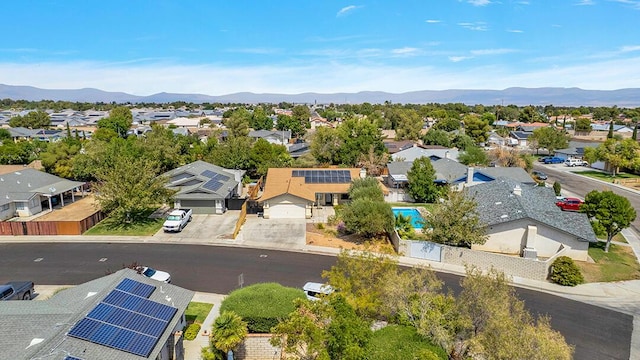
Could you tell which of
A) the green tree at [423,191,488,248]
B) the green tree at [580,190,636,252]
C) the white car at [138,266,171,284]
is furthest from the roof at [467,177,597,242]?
the white car at [138,266,171,284]

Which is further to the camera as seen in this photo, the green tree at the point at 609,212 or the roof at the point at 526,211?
the green tree at the point at 609,212

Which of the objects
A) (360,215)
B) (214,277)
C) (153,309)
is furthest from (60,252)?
(360,215)

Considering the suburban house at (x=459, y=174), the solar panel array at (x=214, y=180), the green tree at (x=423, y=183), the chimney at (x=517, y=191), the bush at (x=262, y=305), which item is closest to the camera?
the bush at (x=262, y=305)

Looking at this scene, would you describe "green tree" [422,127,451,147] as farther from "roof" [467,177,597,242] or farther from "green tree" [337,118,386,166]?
"roof" [467,177,597,242]

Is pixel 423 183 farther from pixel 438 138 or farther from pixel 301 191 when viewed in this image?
pixel 438 138

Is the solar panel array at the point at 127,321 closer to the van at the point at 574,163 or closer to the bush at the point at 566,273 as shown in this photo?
the bush at the point at 566,273

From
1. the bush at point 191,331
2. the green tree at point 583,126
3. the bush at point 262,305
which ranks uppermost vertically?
the green tree at point 583,126

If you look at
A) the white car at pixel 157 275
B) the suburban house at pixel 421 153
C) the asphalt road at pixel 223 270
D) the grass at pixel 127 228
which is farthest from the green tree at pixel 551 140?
the white car at pixel 157 275
